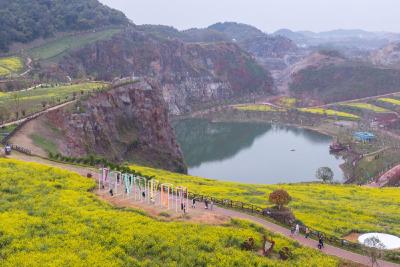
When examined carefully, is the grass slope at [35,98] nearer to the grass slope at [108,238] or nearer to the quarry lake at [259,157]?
the quarry lake at [259,157]

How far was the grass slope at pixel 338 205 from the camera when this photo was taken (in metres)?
48.3

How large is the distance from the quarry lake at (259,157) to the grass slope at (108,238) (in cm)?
8020

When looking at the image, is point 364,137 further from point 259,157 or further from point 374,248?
point 374,248

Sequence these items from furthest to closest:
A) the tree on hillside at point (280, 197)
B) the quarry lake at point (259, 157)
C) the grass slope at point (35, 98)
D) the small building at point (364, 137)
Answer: the small building at point (364, 137), the quarry lake at point (259, 157), the grass slope at point (35, 98), the tree on hillside at point (280, 197)

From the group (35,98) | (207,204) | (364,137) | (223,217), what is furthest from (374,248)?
(364,137)

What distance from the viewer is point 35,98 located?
353 feet

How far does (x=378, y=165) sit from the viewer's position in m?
128

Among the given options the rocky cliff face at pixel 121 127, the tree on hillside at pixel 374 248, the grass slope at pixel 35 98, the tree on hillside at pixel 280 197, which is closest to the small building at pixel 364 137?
the rocky cliff face at pixel 121 127

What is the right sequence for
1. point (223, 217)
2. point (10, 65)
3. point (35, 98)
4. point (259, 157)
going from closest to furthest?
point (223, 217) → point (35, 98) → point (259, 157) → point (10, 65)

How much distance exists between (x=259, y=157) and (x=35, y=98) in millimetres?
75640

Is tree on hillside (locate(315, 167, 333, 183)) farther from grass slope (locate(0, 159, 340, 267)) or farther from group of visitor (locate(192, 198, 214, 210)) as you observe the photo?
grass slope (locate(0, 159, 340, 267))

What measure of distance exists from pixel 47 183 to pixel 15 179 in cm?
327

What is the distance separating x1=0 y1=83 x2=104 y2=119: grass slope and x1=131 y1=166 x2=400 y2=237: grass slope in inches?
1751

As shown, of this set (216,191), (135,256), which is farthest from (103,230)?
(216,191)
